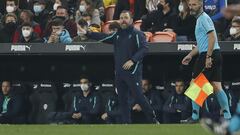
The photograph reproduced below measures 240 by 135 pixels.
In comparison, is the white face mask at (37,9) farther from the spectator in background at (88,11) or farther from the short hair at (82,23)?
the short hair at (82,23)

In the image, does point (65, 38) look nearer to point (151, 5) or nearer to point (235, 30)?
point (151, 5)

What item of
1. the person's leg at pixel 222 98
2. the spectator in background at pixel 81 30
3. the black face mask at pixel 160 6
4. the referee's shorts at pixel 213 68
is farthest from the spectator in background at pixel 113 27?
the person's leg at pixel 222 98

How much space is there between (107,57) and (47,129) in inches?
186

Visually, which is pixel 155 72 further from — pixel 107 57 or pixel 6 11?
pixel 6 11

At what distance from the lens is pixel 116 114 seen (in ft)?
49.4

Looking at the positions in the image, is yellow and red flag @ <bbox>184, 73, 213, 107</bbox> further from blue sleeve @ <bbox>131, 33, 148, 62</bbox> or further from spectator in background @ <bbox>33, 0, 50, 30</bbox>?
spectator in background @ <bbox>33, 0, 50, 30</bbox>

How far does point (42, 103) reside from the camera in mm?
15969

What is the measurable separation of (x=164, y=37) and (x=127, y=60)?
174 centimetres

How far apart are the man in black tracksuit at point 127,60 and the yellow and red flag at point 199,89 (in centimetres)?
137

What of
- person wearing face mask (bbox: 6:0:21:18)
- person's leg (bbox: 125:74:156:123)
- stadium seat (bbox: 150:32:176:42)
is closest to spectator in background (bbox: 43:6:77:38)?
person wearing face mask (bbox: 6:0:21:18)

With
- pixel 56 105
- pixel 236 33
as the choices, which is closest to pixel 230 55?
pixel 236 33

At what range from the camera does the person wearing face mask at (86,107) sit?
15336mm

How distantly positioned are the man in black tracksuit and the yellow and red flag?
1.37 m

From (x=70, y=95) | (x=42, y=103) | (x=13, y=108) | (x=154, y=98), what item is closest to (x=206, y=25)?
(x=154, y=98)
